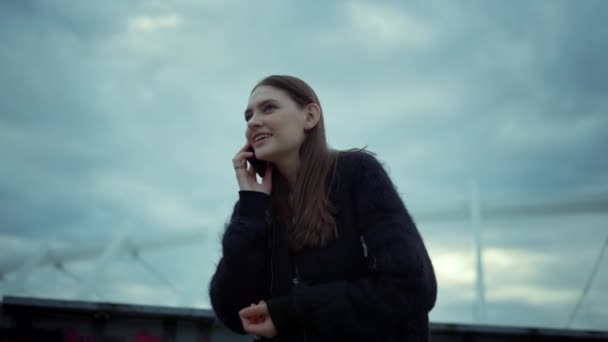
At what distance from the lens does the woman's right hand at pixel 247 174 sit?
2.33m

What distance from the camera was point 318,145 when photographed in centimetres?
235

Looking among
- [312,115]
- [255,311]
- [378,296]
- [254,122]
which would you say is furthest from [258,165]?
[378,296]

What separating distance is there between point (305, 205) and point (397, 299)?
1.84ft

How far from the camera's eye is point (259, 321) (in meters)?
1.95

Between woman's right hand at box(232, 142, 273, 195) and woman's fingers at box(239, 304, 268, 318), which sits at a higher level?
woman's right hand at box(232, 142, 273, 195)

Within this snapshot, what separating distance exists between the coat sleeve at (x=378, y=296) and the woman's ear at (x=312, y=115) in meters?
0.65

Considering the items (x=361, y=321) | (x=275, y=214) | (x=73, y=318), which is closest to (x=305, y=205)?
(x=275, y=214)

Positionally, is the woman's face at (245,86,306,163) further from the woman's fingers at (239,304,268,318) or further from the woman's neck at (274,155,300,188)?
the woman's fingers at (239,304,268,318)

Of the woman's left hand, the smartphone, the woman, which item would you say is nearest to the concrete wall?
the smartphone

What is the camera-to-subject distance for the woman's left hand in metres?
1.88

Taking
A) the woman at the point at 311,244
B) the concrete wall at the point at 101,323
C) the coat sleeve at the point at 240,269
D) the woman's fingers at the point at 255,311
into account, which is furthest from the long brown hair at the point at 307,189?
the concrete wall at the point at 101,323

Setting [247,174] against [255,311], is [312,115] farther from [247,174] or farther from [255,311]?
[255,311]

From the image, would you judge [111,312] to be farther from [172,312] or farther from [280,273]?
[280,273]

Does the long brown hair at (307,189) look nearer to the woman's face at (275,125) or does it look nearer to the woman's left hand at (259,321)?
the woman's face at (275,125)
